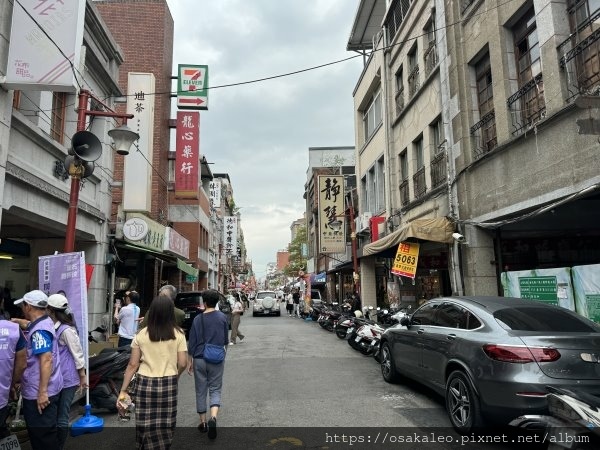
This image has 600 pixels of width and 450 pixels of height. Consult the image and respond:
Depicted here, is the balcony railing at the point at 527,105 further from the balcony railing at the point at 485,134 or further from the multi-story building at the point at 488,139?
the balcony railing at the point at 485,134

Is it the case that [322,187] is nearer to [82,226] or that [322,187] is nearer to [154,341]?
[82,226]

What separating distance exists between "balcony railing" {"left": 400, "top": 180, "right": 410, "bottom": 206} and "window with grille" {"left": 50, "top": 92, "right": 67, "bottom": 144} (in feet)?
37.6

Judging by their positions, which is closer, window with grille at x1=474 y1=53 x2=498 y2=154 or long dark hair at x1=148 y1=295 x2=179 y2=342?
long dark hair at x1=148 y1=295 x2=179 y2=342

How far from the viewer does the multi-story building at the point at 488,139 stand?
8227 millimetres

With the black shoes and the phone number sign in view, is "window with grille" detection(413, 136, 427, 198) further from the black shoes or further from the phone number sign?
the black shoes

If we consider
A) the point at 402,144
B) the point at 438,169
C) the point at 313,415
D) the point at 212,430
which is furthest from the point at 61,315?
the point at 402,144

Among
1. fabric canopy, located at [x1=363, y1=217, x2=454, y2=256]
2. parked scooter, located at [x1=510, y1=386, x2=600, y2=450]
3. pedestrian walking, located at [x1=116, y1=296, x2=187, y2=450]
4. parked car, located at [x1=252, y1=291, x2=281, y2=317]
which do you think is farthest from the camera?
parked car, located at [x1=252, y1=291, x2=281, y2=317]

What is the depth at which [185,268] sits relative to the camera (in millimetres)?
19938

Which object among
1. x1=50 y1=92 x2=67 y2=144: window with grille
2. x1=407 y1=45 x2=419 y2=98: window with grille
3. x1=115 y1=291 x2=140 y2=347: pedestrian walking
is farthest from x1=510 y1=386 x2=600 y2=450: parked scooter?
x1=407 y1=45 x2=419 y2=98: window with grille

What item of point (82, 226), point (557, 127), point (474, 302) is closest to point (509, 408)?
point (474, 302)

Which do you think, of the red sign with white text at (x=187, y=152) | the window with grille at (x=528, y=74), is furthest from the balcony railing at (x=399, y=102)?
the red sign with white text at (x=187, y=152)

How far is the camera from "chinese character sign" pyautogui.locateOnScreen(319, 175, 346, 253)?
2491 centimetres

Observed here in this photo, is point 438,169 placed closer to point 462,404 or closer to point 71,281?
point 462,404

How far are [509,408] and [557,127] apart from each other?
228 inches
